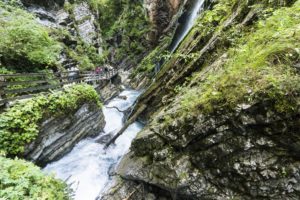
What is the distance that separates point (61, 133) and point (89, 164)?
1607 millimetres

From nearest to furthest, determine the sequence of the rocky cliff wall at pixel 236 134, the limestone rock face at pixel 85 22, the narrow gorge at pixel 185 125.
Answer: the rocky cliff wall at pixel 236 134, the narrow gorge at pixel 185 125, the limestone rock face at pixel 85 22

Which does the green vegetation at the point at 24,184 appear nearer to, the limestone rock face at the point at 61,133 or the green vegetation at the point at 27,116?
the green vegetation at the point at 27,116

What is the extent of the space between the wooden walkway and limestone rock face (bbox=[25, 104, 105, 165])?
1384 mm

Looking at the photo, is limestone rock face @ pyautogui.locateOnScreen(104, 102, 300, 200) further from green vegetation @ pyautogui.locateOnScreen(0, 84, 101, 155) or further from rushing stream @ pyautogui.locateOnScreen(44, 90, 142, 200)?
green vegetation @ pyautogui.locateOnScreen(0, 84, 101, 155)

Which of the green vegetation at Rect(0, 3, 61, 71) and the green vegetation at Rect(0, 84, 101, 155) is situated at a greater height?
the green vegetation at Rect(0, 3, 61, 71)

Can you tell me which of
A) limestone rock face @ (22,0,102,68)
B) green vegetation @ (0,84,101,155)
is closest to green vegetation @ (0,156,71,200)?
green vegetation @ (0,84,101,155)

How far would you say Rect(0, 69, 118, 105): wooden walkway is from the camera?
24.0ft

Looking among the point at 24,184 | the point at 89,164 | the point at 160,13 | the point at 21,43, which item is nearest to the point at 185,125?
the point at 24,184

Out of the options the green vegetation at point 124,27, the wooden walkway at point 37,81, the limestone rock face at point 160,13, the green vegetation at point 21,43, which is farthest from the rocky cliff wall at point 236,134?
the green vegetation at point 124,27

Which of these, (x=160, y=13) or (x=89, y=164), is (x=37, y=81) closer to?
(x=89, y=164)

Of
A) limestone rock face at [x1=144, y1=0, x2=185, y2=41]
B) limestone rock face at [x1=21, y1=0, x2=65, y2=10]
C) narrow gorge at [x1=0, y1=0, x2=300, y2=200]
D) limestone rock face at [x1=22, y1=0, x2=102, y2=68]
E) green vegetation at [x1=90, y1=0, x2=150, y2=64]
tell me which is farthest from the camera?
green vegetation at [x1=90, y1=0, x2=150, y2=64]

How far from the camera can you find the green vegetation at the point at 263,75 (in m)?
3.90

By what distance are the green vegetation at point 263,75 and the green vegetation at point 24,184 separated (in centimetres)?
351

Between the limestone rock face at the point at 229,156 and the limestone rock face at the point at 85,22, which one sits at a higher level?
the limestone rock face at the point at 85,22
